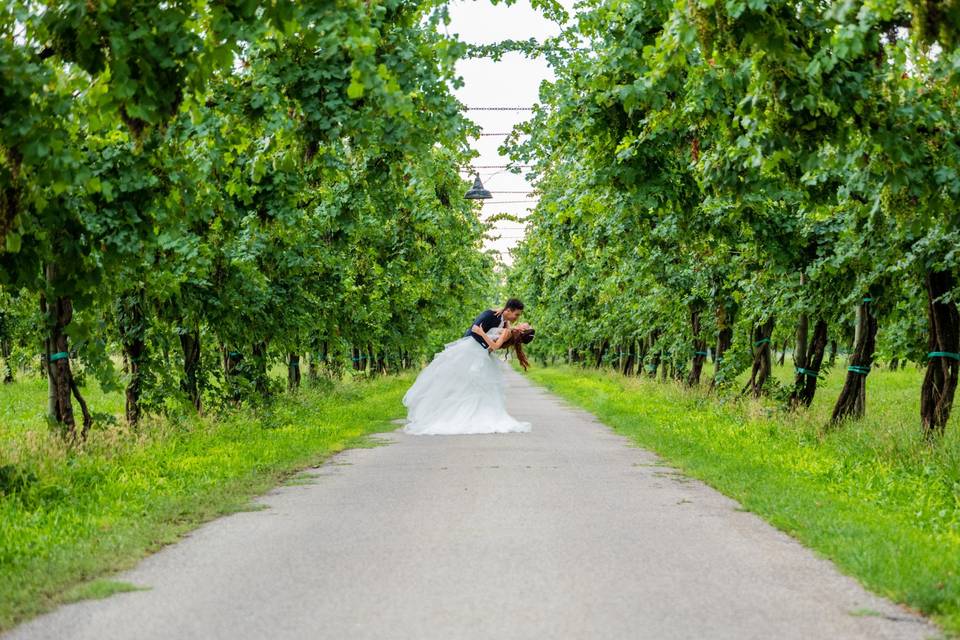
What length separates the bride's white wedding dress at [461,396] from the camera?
17.7 meters

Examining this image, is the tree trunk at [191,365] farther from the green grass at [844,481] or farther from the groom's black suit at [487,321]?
the green grass at [844,481]

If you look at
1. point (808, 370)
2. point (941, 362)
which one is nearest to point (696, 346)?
point (808, 370)

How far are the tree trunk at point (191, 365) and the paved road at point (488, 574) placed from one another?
688cm

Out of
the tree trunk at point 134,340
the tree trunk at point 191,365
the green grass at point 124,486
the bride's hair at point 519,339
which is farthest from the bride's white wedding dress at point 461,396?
the tree trunk at point 134,340

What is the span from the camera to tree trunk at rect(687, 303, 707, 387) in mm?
26375

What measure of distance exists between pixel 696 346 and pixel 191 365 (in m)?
14.5

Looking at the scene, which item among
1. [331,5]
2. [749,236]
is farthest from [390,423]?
[331,5]

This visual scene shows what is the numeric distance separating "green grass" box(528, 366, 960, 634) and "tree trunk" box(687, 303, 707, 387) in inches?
232

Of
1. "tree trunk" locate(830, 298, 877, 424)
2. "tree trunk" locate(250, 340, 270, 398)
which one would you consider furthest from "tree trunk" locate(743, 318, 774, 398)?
"tree trunk" locate(250, 340, 270, 398)

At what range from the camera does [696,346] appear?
27.6 meters

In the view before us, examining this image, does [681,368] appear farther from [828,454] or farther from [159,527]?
[159,527]

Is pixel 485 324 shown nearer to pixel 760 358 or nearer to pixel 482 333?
pixel 482 333

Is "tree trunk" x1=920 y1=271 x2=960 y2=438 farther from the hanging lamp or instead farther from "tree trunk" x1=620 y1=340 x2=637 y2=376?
"tree trunk" x1=620 y1=340 x2=637 y2=376

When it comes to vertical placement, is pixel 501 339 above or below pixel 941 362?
above
